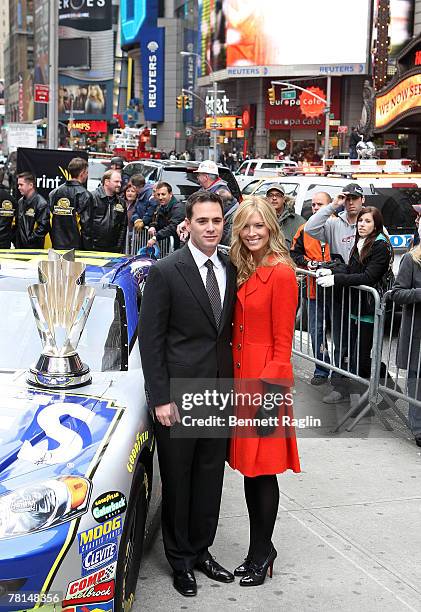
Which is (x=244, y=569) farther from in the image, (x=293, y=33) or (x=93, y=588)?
(x=293, y=33)

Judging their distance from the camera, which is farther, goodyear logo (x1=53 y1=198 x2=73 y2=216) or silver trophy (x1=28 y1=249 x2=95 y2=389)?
goodyear logo (x1=53 y1=198 x2=73 y2=216)

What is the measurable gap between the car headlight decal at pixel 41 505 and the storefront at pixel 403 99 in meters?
25.6

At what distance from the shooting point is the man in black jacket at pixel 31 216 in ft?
33.6

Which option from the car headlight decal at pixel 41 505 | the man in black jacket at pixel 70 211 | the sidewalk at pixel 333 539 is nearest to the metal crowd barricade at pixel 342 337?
the sidewalk at pixel 333 539

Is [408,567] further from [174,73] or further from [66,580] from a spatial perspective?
[174,73]

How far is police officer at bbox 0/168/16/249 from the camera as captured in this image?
1022 centimetres

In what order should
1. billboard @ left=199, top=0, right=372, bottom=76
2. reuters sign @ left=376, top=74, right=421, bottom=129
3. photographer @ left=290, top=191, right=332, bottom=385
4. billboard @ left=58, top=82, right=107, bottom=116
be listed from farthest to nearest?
billboard @ left=58, top=82, right=107, bottom=116, billboard @ left=199, top=0, right=372, bottom=76, reuters sign @ left=376, top=74, right=421, bottom=129, photographer @ left=290, top=191, right=332, bottom=385

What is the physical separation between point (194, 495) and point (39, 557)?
4.18ft

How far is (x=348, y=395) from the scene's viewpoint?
25.7 ft

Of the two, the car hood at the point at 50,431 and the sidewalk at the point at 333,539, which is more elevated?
the car hood at the point at 50,431

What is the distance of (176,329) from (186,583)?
1.25m

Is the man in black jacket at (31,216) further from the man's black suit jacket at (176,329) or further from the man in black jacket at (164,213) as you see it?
the man's black suit jacket at (176,329)

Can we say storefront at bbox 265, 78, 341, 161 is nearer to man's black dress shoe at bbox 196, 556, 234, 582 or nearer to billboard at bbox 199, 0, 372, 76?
billboard at bbox 199, 0, 372, 76

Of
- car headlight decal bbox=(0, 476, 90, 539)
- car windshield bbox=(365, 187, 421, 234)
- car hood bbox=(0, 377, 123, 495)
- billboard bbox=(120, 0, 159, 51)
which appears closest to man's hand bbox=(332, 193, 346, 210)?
car windshield bbox=(365, 187, 421, 234)
